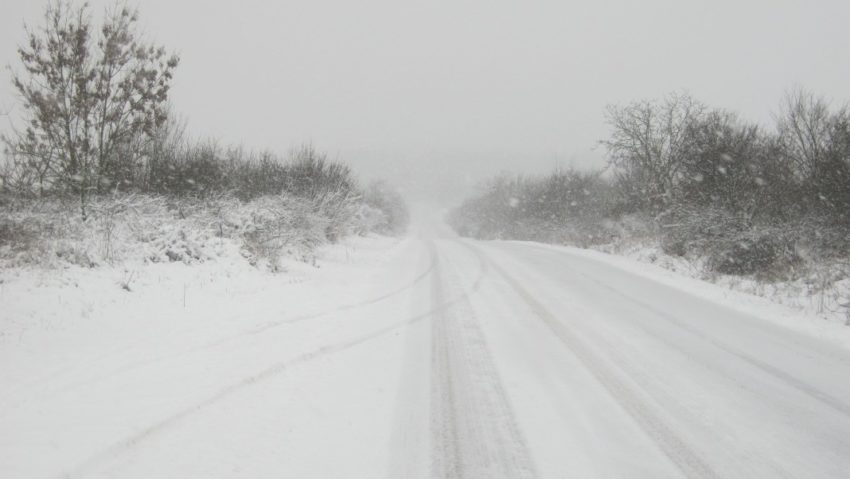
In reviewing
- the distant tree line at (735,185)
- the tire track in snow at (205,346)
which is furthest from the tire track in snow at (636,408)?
the distant tree line at (735,185)

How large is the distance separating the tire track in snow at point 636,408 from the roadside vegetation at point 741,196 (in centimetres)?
520

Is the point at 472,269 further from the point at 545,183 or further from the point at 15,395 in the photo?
the point at 545,183

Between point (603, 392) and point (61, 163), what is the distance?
12.0 m

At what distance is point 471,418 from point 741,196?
13.1m

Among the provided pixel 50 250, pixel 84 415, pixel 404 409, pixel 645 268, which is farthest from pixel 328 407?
pixel 645 268

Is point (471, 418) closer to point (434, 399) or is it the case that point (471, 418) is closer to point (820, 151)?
point (434, 399)

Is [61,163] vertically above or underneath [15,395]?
above

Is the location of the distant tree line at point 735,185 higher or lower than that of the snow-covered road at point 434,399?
higher

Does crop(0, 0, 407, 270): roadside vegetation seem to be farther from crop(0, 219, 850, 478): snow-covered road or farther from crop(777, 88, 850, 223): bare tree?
crop(777, 88, 850, 223): bare tree

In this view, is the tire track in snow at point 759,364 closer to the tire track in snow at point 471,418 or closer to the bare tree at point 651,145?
the tire track in snow at point 471,418

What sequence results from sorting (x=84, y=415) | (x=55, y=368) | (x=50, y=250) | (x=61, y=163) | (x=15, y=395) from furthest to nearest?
(x=61, y=163), (x=50, y=250), (x=55, y=368), (x=15, y=395), (x=84, y=415)

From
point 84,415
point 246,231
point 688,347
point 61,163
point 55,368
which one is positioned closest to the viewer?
point 84,415

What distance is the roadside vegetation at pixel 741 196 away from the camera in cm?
1043

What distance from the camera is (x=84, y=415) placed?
3.65 meters
